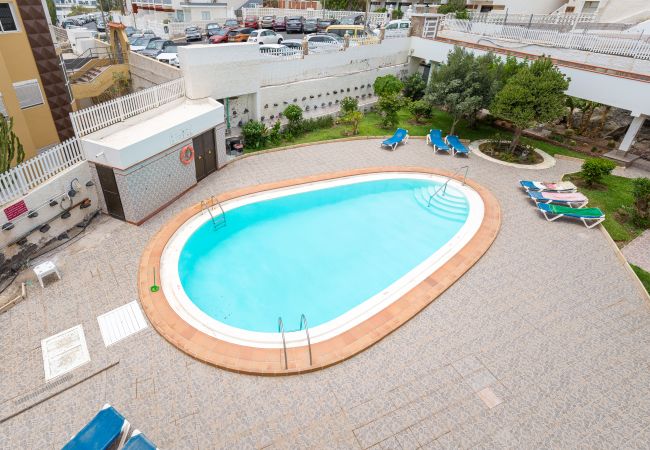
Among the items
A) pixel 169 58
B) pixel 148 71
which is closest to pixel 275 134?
pixel 148 71

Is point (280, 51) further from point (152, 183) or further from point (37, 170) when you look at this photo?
point (37, 170)

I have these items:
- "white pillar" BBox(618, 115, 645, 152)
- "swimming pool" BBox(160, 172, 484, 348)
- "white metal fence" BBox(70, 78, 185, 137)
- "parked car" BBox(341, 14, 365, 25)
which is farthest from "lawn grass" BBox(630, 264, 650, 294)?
"parked car" BBox(341, 14, 365, 25)

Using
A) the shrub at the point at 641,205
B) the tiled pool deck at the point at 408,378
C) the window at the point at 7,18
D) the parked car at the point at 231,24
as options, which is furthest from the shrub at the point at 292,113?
the parked car at the point at 231,24

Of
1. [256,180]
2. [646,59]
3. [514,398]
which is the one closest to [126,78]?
[256,180]

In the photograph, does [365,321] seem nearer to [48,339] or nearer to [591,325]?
[591,325]

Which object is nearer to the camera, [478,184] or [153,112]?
[153,112]

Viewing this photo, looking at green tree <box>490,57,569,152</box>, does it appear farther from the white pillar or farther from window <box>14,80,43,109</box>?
window <box>14,80,43,109</box>
